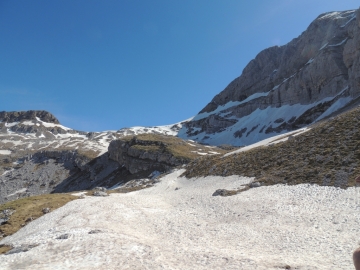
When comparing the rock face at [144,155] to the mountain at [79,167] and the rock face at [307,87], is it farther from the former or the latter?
the rock face at [307,87]

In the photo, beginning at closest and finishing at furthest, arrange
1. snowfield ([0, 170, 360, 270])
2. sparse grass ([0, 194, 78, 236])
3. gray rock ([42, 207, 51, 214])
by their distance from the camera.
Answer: snowfield ([0, 170, 360, 270])
sparse grass ([0, 194, 78, 236])
gray rock ([42, 207, 51, 214])

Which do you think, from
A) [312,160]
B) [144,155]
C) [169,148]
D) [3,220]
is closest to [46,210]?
[3,220]

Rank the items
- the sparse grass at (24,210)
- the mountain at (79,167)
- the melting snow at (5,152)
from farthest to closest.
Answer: the melting snow at (5,152) → the mountain at (79,167) → the sparse grass at (24,210)

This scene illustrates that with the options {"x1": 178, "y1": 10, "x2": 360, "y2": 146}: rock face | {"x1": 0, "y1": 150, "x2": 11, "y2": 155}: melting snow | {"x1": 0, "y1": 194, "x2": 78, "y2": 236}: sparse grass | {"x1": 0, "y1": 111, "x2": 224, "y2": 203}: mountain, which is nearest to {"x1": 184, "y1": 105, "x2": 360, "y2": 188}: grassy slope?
{"x1": 0, "y1": 194, "x2": 78, "y2": 236}: sparse grass

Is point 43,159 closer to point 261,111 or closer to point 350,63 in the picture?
point 261,111

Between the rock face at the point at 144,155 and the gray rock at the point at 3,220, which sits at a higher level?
the rock face at the point at 144,155

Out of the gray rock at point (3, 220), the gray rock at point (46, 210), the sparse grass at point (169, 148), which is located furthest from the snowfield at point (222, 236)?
the sparse grass at point (169, 148)

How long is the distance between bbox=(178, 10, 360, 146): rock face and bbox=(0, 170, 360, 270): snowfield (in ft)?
288

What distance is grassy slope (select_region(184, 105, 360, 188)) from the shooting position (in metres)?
26.1

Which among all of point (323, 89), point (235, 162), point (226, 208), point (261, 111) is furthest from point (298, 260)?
point (261, 111)

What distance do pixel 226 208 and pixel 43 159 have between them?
16488cm

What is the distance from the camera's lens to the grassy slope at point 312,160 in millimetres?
26075

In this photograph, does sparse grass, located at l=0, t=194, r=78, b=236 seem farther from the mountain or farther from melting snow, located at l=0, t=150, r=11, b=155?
melting snow, located at l=0, t=150, r=11, b=155

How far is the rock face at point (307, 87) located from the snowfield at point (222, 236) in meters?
87.9
